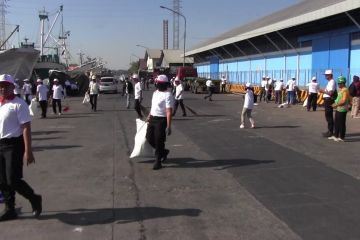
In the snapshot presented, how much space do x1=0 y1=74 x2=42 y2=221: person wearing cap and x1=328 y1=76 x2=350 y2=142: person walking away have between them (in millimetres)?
9176

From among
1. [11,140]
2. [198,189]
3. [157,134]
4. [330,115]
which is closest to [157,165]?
[157,134]

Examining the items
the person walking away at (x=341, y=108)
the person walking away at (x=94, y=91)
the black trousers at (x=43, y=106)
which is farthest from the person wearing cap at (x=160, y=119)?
the person walking away at (x=94, y=91)

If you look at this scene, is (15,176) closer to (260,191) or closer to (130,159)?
(260,191)

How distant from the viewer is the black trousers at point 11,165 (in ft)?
20.2

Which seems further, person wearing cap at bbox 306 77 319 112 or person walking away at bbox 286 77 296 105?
person walking away at bbox 286 77 296 105

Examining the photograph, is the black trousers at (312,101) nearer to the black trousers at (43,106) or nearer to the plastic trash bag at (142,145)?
the black trousers at (43,106)

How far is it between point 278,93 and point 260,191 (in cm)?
2333

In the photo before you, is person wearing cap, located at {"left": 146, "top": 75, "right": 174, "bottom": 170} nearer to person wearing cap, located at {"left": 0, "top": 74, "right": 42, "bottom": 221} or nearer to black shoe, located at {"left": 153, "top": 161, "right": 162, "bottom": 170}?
black shoe, located at {"left": 153, "top": 161, "right": 162, "bottom": 170}

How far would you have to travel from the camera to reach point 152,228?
6.02 m

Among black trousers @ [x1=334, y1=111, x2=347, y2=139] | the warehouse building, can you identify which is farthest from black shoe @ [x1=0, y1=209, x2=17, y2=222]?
the warehouse building

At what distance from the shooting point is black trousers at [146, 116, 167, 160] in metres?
9.76

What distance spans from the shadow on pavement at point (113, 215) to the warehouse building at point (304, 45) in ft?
68.8

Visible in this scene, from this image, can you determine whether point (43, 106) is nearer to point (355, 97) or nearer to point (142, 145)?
point (355, 97)

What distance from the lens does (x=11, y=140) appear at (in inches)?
245
